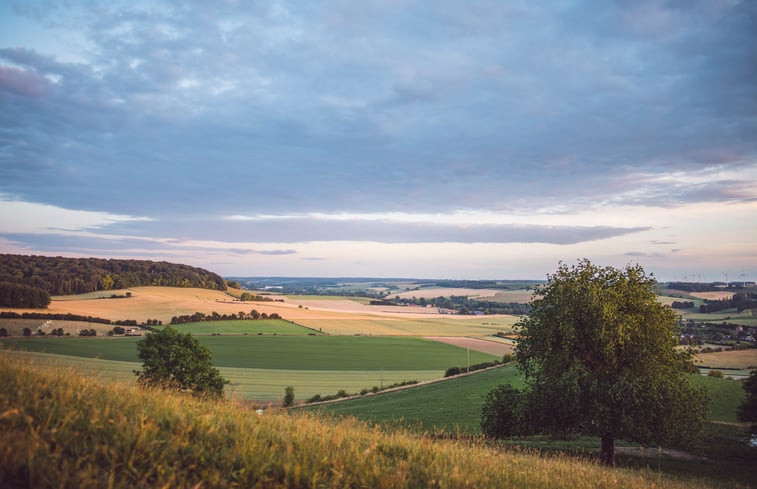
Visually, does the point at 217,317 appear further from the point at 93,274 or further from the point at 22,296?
the point at 22,296

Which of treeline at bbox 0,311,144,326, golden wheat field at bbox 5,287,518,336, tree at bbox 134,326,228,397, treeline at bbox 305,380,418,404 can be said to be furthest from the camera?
golden wheat field at bbox 5,287,518,336

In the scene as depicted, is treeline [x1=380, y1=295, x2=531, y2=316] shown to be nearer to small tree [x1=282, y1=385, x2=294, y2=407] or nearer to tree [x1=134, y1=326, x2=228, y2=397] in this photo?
small tree [x1=282, y1=385, x2=294, y2=407]

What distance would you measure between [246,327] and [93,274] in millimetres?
35898

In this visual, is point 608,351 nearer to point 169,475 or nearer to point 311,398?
point 169,475

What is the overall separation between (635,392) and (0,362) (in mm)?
22593

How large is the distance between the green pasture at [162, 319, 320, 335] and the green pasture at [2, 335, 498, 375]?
18.0 feet

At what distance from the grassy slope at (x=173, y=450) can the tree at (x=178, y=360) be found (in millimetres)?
30162

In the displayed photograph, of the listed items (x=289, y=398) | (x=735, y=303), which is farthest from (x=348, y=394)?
(x=735, y=303)

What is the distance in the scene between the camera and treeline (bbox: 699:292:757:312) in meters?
109

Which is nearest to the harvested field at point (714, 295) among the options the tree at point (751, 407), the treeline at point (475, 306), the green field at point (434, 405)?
the treeline at point (475, 306)

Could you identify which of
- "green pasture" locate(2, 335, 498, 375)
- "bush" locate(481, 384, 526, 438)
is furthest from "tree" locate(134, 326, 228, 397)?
"green pasture" locate(2, 335, 498, 375)

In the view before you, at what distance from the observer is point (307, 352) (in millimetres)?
81500

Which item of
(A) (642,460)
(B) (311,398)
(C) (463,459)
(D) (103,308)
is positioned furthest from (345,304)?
(C) (463,459)

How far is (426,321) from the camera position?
133 m
